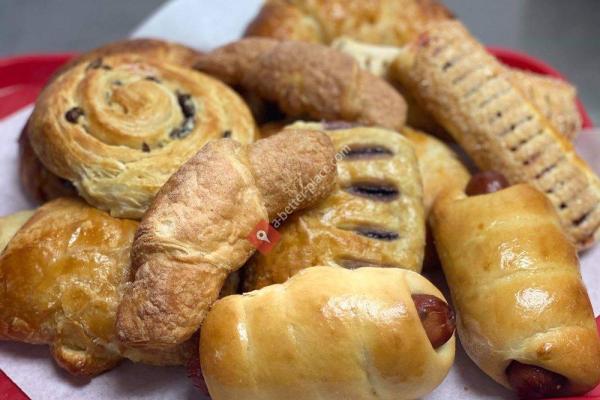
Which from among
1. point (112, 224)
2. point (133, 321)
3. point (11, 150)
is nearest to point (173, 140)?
point (112, 224)

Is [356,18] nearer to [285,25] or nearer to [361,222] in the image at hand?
[285,25]

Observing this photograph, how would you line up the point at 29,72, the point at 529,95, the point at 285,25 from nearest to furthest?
the point at 529,95
the point at 285,25
the point at 29,72

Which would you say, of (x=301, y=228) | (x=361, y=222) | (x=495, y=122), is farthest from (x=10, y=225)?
(x=495, y=122)

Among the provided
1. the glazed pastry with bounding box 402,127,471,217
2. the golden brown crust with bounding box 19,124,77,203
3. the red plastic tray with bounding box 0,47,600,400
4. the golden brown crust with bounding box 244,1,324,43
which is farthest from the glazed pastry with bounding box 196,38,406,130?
the red plastic tray with bounding box 0,47,600,400

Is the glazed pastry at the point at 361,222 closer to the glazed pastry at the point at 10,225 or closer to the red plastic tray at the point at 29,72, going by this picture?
the glazed pastry at the point at 10,225

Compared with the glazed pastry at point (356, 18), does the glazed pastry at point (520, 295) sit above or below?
below

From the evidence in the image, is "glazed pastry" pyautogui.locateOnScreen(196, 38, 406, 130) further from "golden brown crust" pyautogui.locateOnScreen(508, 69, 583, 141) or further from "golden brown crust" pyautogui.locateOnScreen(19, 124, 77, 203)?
"golden brown crust" pyautogui.locateOnScreen(19, 124, 77, 203)

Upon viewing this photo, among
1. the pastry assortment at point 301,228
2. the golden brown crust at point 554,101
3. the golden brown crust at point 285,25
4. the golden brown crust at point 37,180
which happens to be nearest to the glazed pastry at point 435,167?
the pastry assortment at point 301,228
